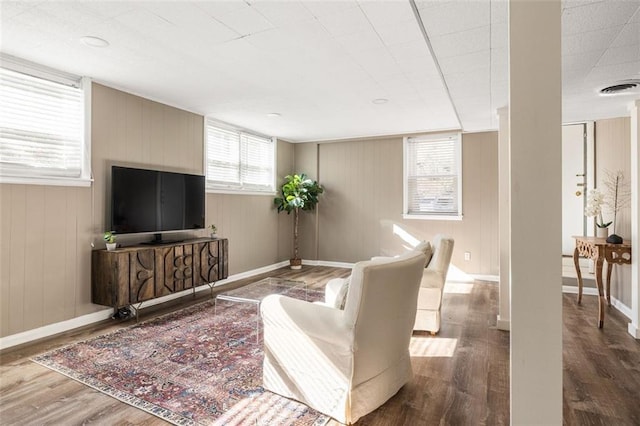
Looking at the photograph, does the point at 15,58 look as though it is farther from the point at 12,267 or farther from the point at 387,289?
the point at 387,289

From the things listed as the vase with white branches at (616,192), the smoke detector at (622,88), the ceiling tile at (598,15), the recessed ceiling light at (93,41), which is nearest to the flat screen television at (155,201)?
→ the recessed ceiling light at (93,41)

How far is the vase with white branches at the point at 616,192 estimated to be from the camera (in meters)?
4.20

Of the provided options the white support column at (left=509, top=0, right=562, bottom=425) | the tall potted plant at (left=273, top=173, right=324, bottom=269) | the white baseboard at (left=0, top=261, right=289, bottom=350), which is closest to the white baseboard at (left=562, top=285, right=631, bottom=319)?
the white support column at (left=509, top=0, right=562, bottom=425)

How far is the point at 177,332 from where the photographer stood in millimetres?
3336

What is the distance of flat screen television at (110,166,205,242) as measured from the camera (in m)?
3.75

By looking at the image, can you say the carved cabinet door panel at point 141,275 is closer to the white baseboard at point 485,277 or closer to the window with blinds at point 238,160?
the window with blinds at point 238,160

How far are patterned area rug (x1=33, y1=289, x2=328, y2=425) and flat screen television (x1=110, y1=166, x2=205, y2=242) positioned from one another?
3.61 feet

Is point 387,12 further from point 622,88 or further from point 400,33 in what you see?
point 622,88

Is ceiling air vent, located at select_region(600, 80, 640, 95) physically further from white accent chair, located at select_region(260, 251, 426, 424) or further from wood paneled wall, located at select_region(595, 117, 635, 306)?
white accent chair, located at select_region(260, 251, 426, 424)

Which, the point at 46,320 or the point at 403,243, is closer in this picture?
the point at 46,320

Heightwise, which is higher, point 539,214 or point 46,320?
point 539,214

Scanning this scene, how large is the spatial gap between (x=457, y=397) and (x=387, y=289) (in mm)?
942

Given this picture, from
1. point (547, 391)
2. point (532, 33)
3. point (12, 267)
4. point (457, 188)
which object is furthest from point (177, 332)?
point (457, 188)

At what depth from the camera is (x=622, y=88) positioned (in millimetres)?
3117
